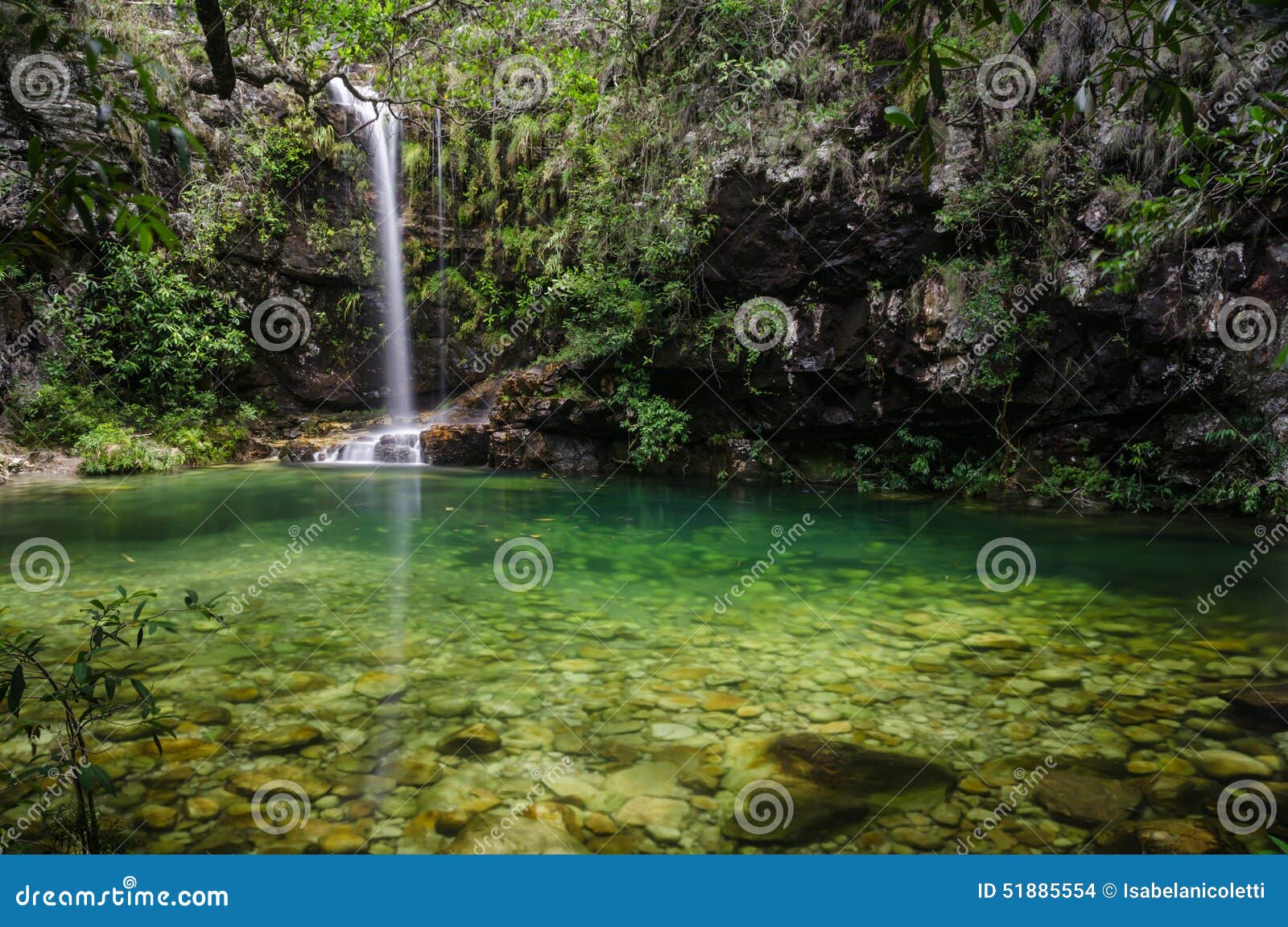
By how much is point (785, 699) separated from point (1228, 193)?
457cm

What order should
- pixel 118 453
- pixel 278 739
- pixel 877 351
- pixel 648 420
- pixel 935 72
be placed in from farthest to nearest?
pixel 118 453, pixel 648 420, pixel 877 351, pixel 278 739, pixel 935 72

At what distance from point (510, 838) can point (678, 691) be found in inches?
51.8

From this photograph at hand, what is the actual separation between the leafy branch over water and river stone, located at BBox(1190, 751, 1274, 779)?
362 centimetres

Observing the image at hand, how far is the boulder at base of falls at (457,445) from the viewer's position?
1335 centimetres

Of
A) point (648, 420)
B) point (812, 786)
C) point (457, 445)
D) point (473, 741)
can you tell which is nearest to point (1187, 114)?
point (812, 786)

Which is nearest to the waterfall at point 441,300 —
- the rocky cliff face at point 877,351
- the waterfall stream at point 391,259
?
the waterfall stream at point 391,259

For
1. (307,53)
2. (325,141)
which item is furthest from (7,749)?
(325,141)

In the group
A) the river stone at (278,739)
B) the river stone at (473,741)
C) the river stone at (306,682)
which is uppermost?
the river stone at (278,739)

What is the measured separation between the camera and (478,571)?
5.94 m

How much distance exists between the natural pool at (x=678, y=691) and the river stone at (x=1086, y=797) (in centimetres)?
1

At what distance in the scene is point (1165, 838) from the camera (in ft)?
7.93

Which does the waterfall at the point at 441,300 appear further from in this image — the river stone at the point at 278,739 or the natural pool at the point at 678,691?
the river stone at the point at 278,739

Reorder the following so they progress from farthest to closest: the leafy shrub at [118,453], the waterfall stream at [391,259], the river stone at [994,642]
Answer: the waterfall stream at [391,259], the leafy shrub at [118,453], the river stone at [994,642]

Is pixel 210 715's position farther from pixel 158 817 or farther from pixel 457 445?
pixel 457 445
